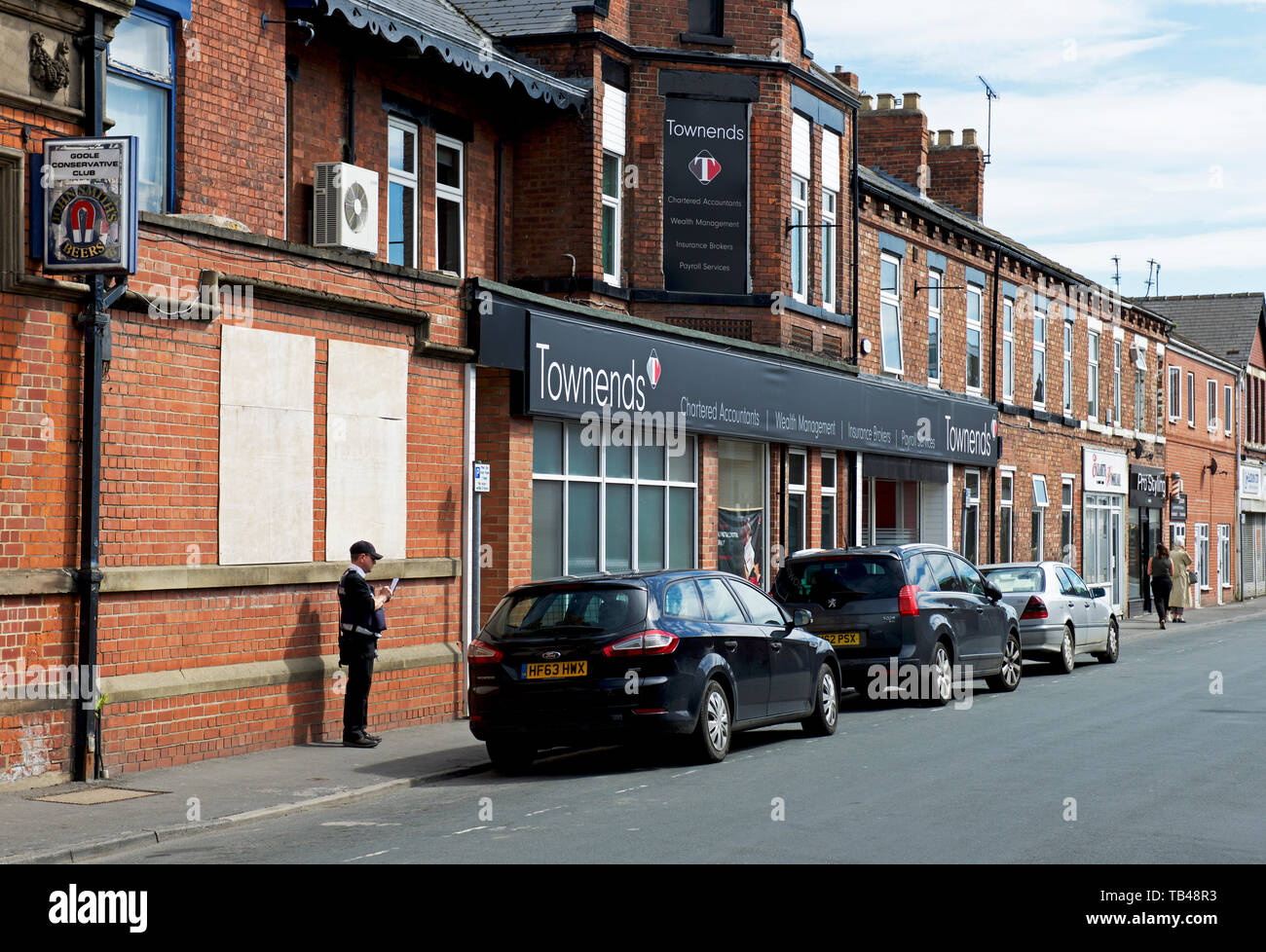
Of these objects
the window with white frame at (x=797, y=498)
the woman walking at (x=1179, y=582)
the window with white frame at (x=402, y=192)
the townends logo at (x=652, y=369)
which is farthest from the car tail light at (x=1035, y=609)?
the woman walking at (x=1179, y=582)

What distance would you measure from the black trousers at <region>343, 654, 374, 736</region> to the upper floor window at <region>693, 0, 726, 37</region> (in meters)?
12.4

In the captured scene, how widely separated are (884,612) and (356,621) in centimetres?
621

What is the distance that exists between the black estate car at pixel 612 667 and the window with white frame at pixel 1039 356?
25.3 metres

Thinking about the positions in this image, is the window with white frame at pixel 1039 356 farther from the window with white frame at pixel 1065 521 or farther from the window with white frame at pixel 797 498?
the window with white frame at pixel 797 498

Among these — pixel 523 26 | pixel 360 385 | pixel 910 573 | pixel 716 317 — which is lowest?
pixel 910 573

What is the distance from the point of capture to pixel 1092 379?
41094mm

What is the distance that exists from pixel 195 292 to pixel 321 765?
4.01 meters

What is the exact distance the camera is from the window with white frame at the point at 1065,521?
1517 inches

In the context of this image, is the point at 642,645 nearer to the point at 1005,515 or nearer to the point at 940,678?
the point at 940,678

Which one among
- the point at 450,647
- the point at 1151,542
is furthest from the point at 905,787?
the point at 1151,542

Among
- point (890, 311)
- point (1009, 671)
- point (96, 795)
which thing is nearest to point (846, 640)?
point (1009, 671)

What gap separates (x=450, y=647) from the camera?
1641cm

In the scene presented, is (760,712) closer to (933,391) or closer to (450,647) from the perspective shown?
(450,647)

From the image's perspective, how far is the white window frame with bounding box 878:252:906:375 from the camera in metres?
28.7
